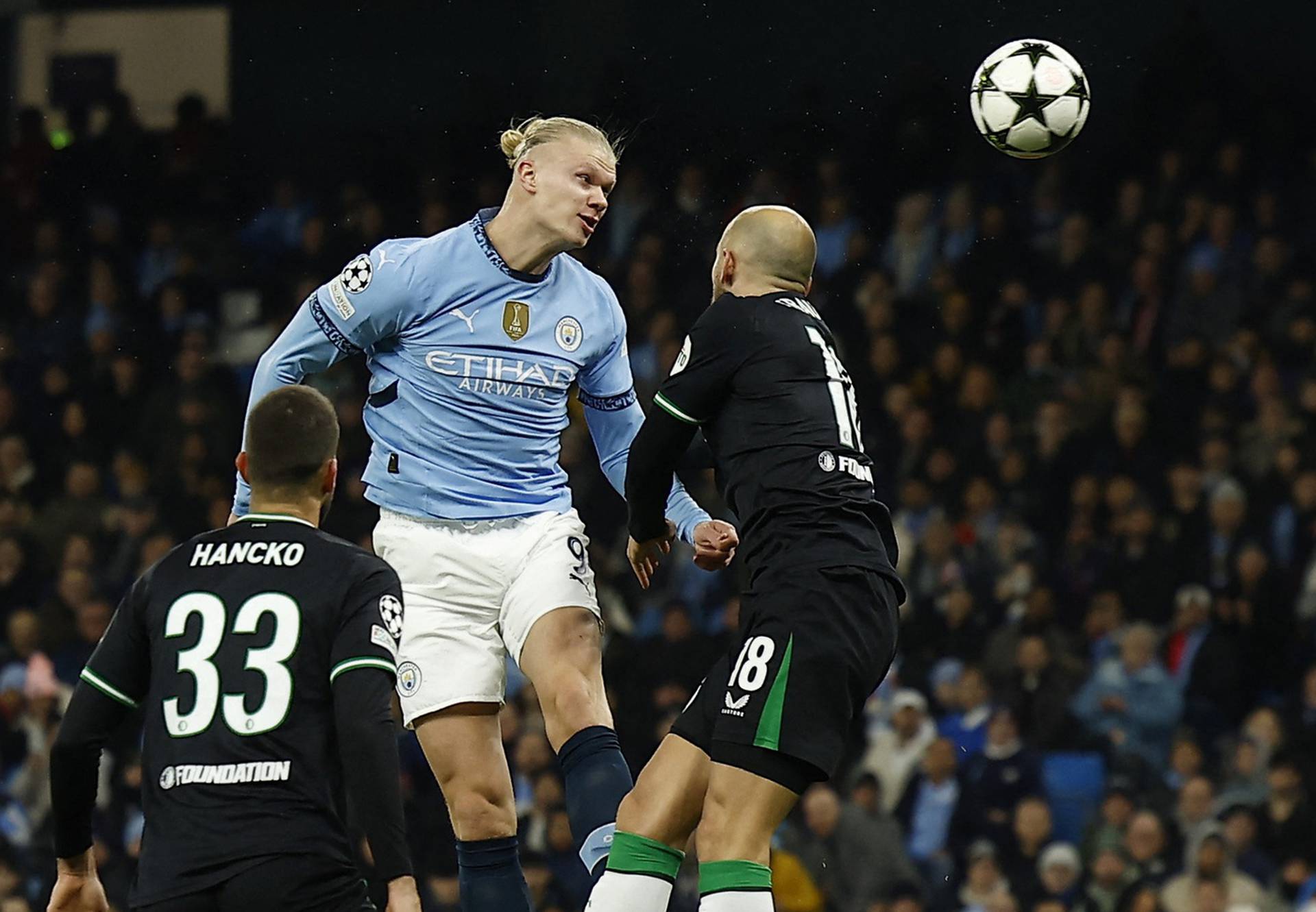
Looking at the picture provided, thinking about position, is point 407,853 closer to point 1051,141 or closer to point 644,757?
point 1051,141

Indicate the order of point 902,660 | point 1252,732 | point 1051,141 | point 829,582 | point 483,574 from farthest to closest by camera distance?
point 902,660 → point 1252,732 → point 1051,141 → point 483,574 → point 829,582

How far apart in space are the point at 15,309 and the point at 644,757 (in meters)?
6.37

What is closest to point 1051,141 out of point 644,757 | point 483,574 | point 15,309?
point 483,574

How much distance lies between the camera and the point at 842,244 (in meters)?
12.5

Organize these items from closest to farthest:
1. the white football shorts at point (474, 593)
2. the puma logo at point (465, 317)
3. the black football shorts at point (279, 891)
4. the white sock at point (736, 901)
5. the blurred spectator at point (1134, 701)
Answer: the black football shorts at point (279, 891) < the white sock at point (736, 901) < the white football shorts at point (474, 593) < the puma logo at point (465, 317) < the blurred spectator at point (1134, 701)

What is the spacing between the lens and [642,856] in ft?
14.8

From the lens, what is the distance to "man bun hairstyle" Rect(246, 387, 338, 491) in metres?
3.93

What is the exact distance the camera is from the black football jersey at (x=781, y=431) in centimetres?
455

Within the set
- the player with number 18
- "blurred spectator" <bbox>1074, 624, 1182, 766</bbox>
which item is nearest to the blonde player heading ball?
the player with number 18

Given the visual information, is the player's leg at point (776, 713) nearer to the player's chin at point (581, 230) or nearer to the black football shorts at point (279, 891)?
the black football shorts at point (279, 891)

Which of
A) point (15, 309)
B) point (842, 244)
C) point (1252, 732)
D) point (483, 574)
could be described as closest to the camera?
point (483, 574)

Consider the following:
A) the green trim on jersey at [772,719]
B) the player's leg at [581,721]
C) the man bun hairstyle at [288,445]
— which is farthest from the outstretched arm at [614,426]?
the man bun hairstyle at [288,445]

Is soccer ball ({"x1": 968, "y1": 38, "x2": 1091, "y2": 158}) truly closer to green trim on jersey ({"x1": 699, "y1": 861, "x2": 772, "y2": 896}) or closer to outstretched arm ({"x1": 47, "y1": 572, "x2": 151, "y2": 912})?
green trim on jersey ({"x1": 699, "y1": 861, "x2": 772, "y2": 896})

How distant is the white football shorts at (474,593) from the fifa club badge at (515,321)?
52 centimetres
